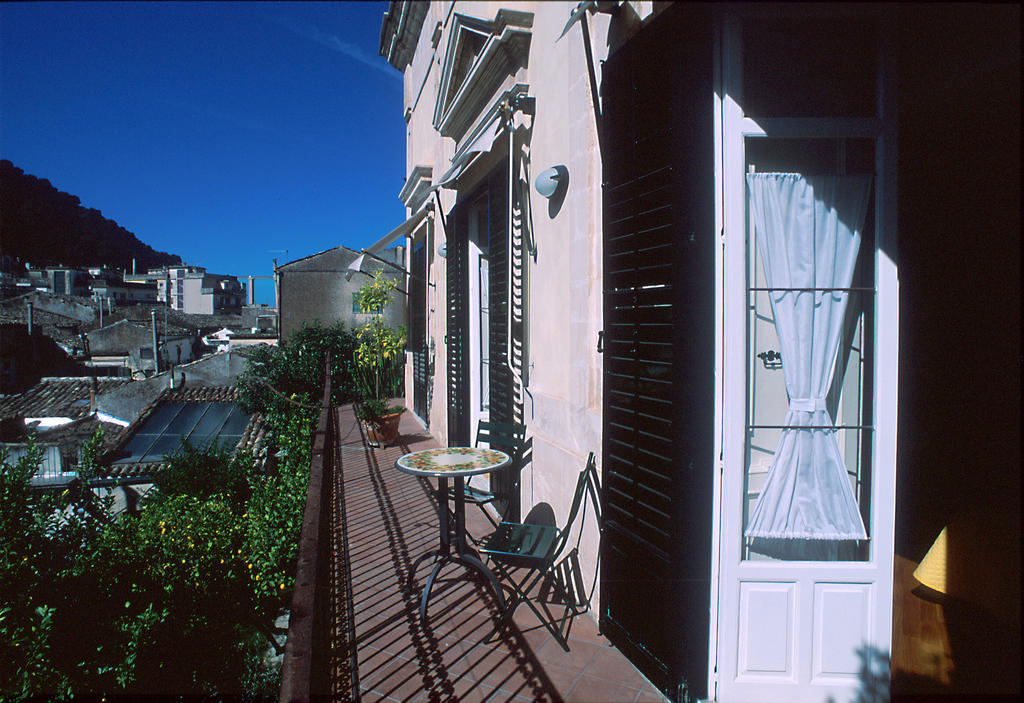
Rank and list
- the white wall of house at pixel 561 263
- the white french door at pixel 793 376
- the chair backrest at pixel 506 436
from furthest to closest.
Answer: the chair backrest at pixel 506 436 → the white wall of house at pixel 561 263 → the white french door at pixel 793 376

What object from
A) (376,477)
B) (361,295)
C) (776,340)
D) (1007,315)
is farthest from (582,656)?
(361,295)

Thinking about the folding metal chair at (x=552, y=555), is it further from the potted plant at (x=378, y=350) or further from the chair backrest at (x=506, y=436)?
the potted plant at (x=378, y=350)

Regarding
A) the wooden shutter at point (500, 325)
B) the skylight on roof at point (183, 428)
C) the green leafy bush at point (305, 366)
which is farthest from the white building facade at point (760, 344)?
the skylight on roof at point (183, 428)

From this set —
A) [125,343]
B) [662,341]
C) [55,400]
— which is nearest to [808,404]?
[662,341]

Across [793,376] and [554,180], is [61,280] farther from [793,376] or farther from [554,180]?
[793,376]

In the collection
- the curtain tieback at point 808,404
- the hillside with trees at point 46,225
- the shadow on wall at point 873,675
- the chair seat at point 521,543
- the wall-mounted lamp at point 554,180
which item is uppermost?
the hillside with trees at point 46,225

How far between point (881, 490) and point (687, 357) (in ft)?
3.42

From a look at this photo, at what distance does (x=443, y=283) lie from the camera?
825cm

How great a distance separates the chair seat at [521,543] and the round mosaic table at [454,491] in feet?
0.99

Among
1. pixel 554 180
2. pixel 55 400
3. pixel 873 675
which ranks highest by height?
pixel 554 180

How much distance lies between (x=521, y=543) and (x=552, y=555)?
20 cm

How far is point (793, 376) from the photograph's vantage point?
266cm

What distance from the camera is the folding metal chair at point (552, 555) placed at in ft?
10.8

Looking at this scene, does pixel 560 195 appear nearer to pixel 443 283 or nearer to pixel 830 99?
pixel 830 99
